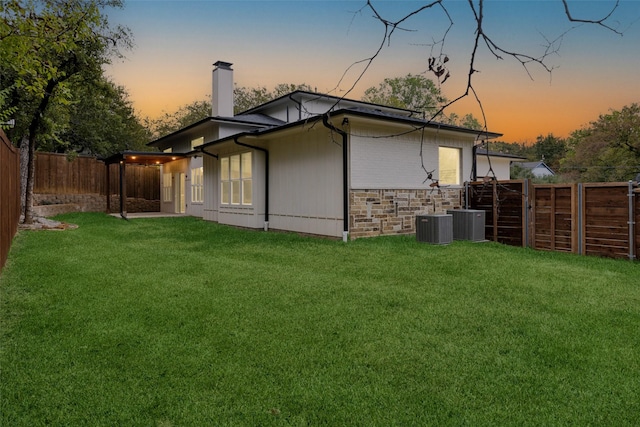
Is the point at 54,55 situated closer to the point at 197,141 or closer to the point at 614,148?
the point at 197,141

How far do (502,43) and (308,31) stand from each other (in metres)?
1.64

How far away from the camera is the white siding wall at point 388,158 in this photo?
8.98m

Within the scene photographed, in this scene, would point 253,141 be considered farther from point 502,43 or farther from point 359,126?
point 502,43

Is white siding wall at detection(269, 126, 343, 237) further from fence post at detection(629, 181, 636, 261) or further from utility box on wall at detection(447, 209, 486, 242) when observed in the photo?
fence post at detection(629, 181, 636, 261)

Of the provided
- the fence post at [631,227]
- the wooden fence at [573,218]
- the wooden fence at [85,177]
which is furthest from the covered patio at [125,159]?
the fence post at [631,227]

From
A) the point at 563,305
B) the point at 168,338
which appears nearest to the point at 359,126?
the point at 563,305

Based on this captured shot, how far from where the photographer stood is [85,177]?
19203 millimetres

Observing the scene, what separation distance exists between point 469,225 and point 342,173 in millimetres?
3152

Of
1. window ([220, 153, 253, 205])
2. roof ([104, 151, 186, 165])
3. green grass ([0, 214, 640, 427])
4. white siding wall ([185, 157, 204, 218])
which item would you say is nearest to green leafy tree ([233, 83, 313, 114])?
roof ([104, 151, 186, 165])

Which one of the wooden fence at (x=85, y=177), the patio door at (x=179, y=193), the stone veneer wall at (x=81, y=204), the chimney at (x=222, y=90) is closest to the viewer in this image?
the stone veneer wall at (x=81, y=204)

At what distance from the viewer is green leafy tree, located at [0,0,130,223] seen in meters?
4.76

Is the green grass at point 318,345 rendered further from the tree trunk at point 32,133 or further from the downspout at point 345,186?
the tree trunk at point 32,133

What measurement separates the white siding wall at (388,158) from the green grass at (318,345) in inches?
133

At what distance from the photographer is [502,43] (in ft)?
4.76
